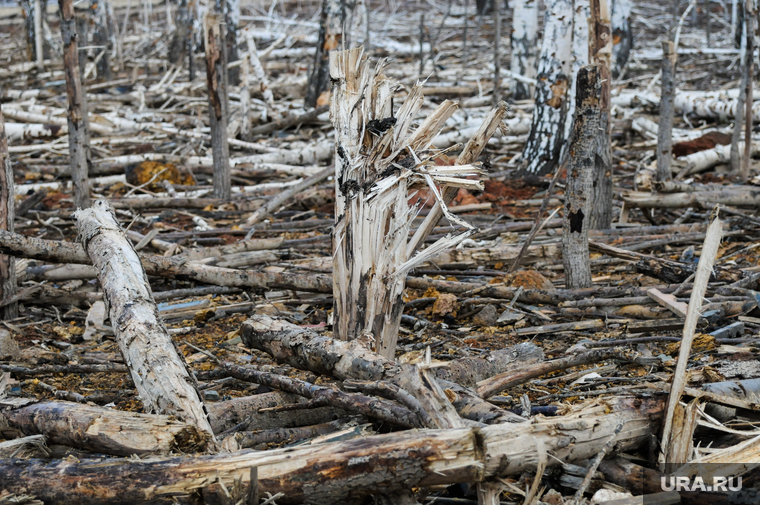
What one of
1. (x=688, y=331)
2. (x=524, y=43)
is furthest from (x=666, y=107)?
(x=524, y=43)

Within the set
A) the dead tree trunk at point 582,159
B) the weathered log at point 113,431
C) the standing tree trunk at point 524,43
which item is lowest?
the weathered log at point 113,431

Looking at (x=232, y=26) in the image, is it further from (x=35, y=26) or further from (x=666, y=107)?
(x=666, y=107)

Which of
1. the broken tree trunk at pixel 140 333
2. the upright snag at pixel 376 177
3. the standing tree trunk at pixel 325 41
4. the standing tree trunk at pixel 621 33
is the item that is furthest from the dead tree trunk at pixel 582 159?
the standing tree trunk at pixel 621 33

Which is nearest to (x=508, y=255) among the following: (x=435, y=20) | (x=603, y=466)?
(x=603, y=466)

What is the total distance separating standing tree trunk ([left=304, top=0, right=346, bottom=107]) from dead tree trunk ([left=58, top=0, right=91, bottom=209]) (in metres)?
5.62

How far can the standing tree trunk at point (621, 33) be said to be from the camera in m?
15.8

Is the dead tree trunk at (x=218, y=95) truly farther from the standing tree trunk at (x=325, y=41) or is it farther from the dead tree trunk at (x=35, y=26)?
the dead tree trunk at (x=35, y=26)

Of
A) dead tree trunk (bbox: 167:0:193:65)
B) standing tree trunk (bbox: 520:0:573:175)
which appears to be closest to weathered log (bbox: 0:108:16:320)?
standing tree trunk (bbox: 520:0:573:175)

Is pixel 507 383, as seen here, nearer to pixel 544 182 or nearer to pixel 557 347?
pixel 557 347

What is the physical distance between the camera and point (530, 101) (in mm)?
14000

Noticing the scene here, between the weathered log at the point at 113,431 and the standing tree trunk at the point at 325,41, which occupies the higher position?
the standing tree trunk at the point at 325,41

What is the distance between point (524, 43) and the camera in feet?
46.8

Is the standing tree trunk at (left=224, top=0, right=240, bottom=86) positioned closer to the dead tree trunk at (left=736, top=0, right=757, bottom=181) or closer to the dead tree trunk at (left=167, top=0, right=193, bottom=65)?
the dead tree trunk at (left=167, top=0, right=193, bottom=65)

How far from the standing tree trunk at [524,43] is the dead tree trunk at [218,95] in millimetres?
7470
